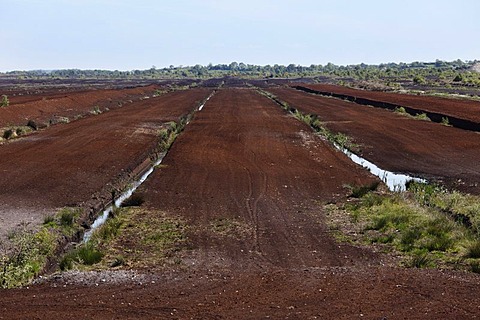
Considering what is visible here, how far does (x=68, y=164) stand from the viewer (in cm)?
2716

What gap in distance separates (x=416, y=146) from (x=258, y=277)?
23143mm

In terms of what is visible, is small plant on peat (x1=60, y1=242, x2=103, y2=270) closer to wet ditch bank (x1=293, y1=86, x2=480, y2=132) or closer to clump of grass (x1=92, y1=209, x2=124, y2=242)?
clump of grass (x1=92, y1=209, x2=124, y2=242)

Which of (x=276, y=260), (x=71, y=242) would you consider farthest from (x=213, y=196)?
(x=276, y=260)

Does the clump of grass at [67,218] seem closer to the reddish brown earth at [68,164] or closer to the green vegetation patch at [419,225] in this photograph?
the reddish brown earth at [68,164]

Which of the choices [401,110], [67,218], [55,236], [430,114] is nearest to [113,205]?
[67,218]

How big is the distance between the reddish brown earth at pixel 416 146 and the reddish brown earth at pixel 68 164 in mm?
12471

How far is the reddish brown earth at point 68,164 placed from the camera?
19984mm

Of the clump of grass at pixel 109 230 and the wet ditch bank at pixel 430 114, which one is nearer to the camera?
the clump of grass at pixel 109 230

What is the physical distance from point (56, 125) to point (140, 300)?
125 ft

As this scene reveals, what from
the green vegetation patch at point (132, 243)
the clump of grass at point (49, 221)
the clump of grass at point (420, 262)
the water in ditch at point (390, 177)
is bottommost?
the water in ditch at point (390, 177)

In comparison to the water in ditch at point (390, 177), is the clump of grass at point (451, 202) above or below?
above

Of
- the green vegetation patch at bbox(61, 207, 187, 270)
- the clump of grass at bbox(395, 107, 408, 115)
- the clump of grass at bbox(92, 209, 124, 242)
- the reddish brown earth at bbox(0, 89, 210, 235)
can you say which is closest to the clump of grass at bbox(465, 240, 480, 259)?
the green vegetation patch at bbox(61, 207, 187, 270)

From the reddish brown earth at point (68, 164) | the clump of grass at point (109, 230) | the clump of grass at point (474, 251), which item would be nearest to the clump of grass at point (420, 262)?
the clump of grass at point (474, 251)

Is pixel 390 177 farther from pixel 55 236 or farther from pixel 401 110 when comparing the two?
pixel 401 110
